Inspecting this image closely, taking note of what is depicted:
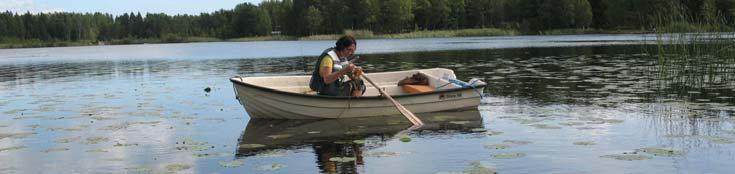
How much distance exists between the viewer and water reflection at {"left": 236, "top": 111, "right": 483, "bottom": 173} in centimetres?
1027

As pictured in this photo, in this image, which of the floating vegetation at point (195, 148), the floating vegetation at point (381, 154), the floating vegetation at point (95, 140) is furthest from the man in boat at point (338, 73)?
the floating vegetation at point (95, 140)

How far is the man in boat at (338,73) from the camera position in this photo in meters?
12.9

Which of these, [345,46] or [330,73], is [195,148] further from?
[345,46]

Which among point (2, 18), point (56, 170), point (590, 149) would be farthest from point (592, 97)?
point (2, 18)

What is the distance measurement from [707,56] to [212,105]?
12628 millimetres

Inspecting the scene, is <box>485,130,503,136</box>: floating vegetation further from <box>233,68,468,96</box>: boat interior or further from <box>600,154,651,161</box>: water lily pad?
<box>233,68,468,96</box>: boat interior

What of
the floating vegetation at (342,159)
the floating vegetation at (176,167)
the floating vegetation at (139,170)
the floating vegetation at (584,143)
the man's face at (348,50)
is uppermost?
the man's face at (348,50)

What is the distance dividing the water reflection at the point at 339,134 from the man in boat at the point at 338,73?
574mm

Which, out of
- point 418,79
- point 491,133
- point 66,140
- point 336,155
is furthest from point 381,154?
point 418,79

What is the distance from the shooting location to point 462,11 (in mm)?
145750

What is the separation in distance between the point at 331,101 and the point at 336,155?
11.0 feet

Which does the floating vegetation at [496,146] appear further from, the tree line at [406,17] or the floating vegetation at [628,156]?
the tree line at [406,17]

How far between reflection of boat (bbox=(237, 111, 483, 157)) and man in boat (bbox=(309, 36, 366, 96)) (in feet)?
1.88

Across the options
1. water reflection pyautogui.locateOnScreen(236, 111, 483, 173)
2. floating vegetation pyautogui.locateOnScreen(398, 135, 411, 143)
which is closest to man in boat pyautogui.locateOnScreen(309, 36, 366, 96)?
water reflection pyautogui.locateOnScreen(236, 111, 483, 173)
